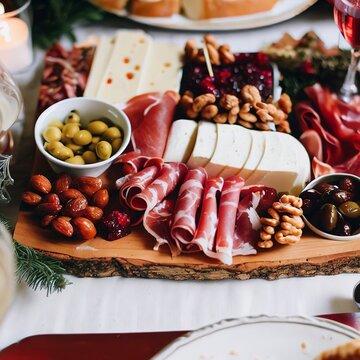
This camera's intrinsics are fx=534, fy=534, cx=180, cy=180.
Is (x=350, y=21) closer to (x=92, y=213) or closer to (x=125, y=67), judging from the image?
(x=125, y=67)

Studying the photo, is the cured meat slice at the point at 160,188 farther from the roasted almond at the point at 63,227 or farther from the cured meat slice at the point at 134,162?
the roasted almond at the point at 63,227

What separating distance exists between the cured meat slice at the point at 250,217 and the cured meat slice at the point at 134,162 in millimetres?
236

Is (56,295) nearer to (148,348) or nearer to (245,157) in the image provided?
(148,348)

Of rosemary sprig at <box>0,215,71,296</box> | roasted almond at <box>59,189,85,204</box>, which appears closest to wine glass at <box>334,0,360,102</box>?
roasted almond at <box>59,189,85,204</box>

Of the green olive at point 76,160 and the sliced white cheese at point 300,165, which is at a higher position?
the sliced white cheese at point 300,165

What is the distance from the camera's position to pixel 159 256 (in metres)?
1.21

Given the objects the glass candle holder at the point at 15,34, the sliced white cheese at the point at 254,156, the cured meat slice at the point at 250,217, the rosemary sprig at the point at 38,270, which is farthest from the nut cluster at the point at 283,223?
the glass candle holder at the point at 15,34

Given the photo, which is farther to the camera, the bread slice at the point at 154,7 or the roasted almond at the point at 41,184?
the bread slice at the point at 154,7

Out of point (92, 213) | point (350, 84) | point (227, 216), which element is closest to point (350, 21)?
point (350, 84)

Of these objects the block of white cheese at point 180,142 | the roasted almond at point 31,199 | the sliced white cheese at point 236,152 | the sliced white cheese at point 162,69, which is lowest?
the roasted almond at point 31,199

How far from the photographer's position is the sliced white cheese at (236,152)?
4.31 feet

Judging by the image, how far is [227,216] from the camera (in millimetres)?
1217

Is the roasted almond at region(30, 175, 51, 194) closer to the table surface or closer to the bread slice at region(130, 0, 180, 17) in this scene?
the table surface

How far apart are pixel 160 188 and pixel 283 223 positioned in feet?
0.98
